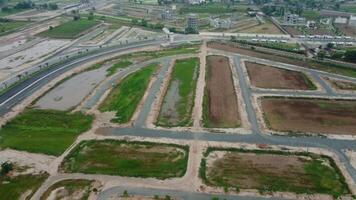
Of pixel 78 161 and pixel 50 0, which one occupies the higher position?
pixel 50 0

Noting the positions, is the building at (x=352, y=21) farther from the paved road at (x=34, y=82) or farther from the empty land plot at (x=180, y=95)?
the paved road at (x=34, y=82)

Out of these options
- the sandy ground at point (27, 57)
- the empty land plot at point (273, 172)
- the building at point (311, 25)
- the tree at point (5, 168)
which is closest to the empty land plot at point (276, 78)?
the empty land plot at point (273, 172)

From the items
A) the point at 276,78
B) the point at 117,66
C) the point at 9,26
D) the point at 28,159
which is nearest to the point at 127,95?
the point at 117,66

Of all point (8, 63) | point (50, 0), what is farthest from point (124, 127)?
point (50, 0)

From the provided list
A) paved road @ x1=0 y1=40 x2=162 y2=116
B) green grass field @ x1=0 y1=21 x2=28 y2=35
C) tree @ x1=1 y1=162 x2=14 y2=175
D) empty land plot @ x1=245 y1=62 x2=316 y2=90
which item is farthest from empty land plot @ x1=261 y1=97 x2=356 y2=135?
green grass field @ x1=0 y1=21 x2=28 y2=35

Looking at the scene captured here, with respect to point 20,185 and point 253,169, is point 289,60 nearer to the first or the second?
point 253,169

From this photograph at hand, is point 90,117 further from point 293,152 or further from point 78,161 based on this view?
point 293,152

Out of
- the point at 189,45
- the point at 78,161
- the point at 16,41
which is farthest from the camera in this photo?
the point at 16,41
